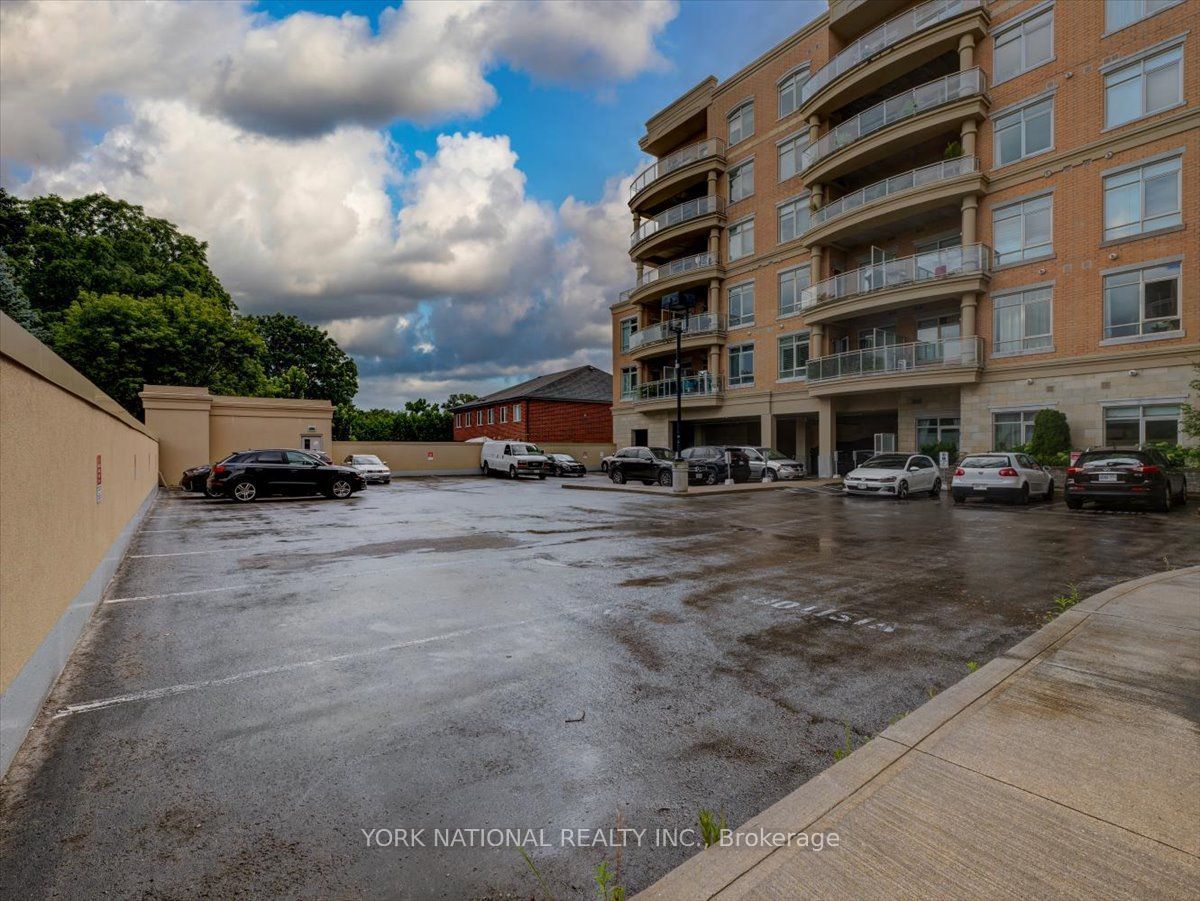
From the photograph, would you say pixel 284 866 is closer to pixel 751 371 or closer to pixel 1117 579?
pixel 1117 579

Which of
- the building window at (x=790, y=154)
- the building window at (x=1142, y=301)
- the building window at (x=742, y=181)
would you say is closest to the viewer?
the building window at (x=1142, y=301)

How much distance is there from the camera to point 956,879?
2.21 m

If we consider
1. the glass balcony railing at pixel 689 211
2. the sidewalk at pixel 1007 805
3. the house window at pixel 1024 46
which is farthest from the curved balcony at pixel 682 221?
the sidewalk at pixel 1007 805

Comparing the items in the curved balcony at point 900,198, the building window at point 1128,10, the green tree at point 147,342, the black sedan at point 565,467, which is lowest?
the black sedan at point 565,467

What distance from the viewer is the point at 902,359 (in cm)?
2506

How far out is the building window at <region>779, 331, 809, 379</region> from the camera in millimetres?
30500

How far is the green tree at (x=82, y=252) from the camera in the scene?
1460 inches

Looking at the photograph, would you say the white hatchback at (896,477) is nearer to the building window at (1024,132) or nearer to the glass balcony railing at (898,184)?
the glass balcony railing at (898,184)

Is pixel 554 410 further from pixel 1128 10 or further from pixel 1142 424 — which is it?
pixel 1128 10

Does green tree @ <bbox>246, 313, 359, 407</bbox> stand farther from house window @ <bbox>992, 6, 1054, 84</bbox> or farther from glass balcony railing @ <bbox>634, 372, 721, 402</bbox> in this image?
house window @ <bbox>992, 6, 1054, 84</bbox>

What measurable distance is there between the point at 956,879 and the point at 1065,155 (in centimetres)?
2829

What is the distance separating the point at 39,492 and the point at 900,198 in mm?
28837

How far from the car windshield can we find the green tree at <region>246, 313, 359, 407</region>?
5416 centimetres

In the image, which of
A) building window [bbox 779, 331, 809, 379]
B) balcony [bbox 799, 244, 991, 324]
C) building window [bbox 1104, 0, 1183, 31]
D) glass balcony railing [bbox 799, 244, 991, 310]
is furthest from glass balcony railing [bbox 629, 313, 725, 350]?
building window [bbox 1104, 0, 1183, 31]
